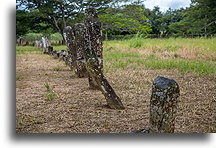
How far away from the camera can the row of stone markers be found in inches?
107

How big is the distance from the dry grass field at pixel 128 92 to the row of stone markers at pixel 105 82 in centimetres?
22

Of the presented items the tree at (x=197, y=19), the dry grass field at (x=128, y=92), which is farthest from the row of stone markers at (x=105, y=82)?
the tree at (x=197, y=19)

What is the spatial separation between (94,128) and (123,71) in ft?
8.26

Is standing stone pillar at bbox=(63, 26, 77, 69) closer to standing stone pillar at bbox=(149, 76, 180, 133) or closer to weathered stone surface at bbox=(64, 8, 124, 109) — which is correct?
weathered stone surface at bbox=(64, 8, 124, 109)

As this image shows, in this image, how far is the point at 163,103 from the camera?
2725 mm

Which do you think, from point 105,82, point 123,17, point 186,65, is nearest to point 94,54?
point 105,82

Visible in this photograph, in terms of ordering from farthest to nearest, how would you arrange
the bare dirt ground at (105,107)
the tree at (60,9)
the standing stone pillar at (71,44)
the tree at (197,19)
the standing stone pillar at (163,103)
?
1. the standing stone pillar at (71,44)
2. the tree at (60,9)
3. the tree at (197,19)
4. the bare dirt ground at (105,107)
5. the standing stone pillar at (163,103)

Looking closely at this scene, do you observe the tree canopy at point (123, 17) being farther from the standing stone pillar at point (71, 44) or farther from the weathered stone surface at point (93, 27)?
the standing stone pillar at point (71, 44)

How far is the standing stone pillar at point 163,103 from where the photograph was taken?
2691mm

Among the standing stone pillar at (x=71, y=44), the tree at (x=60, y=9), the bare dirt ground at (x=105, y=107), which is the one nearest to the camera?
the bare dirt ground at (x=105, y=107)

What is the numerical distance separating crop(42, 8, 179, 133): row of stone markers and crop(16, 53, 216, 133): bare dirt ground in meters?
0.25

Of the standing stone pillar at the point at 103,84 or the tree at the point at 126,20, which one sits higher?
the tree at the point at 126,20

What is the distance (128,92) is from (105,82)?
841 mm

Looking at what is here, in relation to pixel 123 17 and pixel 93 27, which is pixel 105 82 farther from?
pixel 123 17
